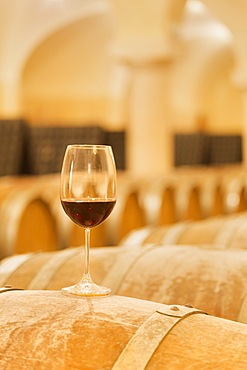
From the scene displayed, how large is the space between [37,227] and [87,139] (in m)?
3.57

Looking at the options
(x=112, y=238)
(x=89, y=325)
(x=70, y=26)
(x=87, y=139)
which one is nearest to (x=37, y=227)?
(x=112, y=238)

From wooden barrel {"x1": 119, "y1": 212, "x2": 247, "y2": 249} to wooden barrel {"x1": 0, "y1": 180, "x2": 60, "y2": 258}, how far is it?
0.67 meters

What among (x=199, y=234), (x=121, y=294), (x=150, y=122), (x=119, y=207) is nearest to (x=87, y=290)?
(x=121, y=294)

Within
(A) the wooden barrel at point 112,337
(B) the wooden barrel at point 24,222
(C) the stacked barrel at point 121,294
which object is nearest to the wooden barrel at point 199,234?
(C) the stacked barrel at point 121,294

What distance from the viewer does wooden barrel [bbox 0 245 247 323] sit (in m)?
2.04

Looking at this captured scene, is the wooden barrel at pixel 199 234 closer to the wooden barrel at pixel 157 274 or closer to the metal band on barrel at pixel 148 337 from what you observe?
the wooden barrel at pixel 157 274

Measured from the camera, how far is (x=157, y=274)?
2162 millimetres

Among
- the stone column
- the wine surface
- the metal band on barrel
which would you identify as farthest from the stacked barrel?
the stone column

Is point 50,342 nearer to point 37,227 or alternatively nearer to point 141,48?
point 37,227

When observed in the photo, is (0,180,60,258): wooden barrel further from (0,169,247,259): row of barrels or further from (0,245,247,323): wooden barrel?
(0,245,247,323): wooden barrel

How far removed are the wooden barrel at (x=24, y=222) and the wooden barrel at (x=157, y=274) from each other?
4.13 ft

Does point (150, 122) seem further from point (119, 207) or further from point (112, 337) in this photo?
point (112, 337)

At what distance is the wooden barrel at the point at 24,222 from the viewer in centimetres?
357

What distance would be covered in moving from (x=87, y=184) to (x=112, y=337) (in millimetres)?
471
